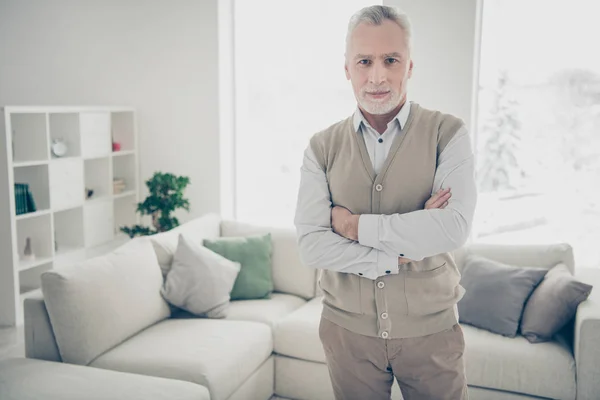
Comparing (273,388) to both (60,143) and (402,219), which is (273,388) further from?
(60,143)

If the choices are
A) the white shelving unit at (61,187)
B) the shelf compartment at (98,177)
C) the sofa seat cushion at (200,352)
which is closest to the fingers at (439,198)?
the sofa seat cushion at (200,352)

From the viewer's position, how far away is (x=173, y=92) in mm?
5086

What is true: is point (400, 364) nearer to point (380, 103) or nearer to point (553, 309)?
point (380, 103)

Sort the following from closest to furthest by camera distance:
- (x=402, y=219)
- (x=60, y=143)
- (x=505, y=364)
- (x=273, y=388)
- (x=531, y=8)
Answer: (x=402, y=219) < (x=505, y=364) < (x=273, y=388) < (x=531, y=8) < (x=60, y=143)

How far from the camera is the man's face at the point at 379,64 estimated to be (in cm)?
166

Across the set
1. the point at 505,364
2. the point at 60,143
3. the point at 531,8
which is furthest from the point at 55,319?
the point at 531,8

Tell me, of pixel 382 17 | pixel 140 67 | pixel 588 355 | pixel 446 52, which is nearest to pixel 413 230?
pixel 382 17

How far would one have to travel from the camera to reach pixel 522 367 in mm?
2805

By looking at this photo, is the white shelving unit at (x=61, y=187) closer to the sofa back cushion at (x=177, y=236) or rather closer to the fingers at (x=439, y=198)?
the sofa back cushion at (x=177, y=236)

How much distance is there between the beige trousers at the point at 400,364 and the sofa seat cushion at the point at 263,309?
161cm

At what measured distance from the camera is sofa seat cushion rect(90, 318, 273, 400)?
2.62 meters

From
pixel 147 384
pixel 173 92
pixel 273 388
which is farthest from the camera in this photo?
pixel 173 92

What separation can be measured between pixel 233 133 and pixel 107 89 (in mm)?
1148

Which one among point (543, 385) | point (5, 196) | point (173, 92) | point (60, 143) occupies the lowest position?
point (543, 385)
